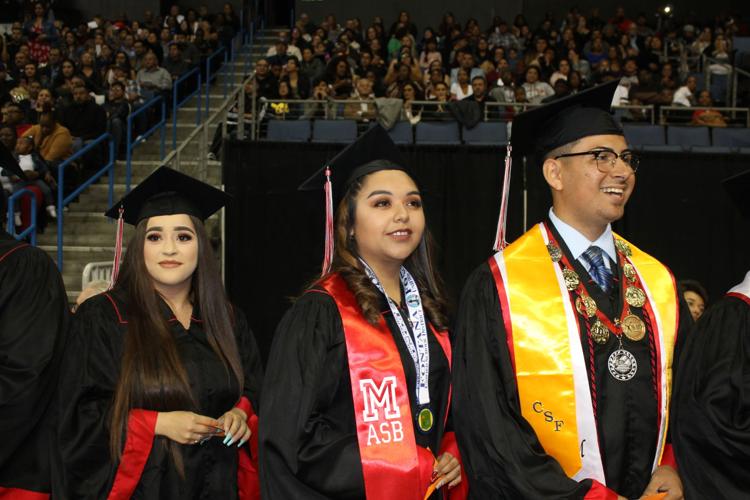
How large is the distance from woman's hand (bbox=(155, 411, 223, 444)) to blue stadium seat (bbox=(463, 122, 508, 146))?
8.11 meters

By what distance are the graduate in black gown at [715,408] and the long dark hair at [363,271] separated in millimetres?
860

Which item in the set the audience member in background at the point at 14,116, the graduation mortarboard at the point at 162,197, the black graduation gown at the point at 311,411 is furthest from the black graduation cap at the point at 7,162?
the audience member in background at the point at 14,116

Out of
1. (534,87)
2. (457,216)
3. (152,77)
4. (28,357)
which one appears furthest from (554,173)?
(152,77)

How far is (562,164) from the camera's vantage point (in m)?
3.03

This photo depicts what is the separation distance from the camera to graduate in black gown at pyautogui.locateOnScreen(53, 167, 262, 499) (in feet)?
10.5

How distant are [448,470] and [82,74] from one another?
12286 mm

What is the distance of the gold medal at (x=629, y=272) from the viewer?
9.86 feet

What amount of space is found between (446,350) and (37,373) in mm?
1513

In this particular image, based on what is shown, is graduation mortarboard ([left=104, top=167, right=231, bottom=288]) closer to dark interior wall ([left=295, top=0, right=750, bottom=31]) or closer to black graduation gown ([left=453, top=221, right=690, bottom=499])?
black graduation gown ([left=453, top=221, right=690, bottom=499])

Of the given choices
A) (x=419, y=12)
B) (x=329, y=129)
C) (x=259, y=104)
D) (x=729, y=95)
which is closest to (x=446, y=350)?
(x=329, y=129)

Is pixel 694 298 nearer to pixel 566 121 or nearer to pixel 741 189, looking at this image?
pixel 741 189

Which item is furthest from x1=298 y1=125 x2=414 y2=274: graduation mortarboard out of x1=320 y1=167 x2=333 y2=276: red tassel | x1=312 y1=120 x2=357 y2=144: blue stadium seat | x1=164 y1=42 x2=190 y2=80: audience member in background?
x1=164 y1=42 x2=190 y2=80: audience member in background

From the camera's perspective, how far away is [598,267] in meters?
3.00

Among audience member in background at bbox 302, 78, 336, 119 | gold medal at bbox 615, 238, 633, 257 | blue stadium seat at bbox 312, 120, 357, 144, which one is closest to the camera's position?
gold medal at bbox 615, 238, 633, 257
